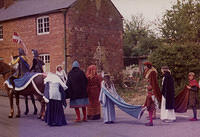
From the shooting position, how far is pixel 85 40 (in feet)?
72.7

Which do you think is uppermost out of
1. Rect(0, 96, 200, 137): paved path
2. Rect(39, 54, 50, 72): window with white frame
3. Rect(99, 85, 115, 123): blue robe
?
Rect(39, 54, 50, 72): window with white frame

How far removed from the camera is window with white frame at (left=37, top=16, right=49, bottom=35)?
2214 cm

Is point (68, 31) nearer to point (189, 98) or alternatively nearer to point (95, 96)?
point (95, 96)

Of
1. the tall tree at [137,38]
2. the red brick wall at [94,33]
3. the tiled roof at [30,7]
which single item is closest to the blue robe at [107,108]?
the red brick wall at [94,33]

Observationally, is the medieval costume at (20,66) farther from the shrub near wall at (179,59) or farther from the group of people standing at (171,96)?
the shrub near wall at (179,59)

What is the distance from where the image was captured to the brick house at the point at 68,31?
21.2m

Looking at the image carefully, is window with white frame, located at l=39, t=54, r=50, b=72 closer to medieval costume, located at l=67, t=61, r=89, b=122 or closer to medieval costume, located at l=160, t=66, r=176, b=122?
medieval costume, located at l=67, t=61, r=89, b=122

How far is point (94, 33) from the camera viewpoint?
22969 millimetres

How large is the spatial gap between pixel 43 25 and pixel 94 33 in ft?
13.3

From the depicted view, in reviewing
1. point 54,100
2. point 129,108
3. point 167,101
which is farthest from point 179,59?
point 54,100

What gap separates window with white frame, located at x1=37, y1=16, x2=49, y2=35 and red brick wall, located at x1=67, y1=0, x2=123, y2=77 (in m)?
2.16

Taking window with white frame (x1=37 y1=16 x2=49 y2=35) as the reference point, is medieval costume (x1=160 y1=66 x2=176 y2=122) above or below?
below

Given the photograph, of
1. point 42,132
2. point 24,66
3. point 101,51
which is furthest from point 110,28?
point 42,132

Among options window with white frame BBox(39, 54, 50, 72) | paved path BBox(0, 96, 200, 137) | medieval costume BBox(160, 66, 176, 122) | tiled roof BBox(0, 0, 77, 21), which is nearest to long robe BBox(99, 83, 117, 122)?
paved path BBox(0, 96, 200, 137)
